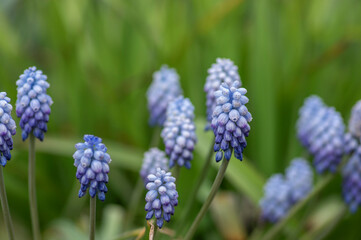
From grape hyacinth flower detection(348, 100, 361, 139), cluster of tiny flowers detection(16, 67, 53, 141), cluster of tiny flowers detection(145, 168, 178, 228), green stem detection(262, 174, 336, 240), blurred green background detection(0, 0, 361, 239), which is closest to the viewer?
cluster of tiny flowers detection(145, 168, 178, 228)

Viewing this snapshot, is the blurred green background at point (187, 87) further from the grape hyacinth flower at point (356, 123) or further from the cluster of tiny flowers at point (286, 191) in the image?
the grape hyacinth flower at point (356, 123)

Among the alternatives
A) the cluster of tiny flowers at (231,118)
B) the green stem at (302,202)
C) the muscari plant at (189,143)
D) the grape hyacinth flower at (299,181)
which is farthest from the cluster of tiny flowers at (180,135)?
the grape hyacinth flower at (299,181)

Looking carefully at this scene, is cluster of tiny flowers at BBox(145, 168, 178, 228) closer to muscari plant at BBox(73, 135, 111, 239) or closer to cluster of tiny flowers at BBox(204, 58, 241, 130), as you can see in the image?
muscari plant at BBox(73, 135, 111, 239)

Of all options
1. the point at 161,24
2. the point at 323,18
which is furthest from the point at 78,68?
the point at 323,18

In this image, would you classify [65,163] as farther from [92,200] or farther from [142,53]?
[92,200]

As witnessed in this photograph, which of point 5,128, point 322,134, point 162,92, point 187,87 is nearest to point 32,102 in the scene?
point 5,128

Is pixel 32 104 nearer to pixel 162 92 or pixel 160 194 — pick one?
pixel 160 194

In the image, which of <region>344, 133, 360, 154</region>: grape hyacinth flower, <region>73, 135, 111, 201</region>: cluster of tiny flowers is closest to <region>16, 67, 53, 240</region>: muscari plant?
<region>73, 135, 111, 201</region>: cluster of tiny flowers
